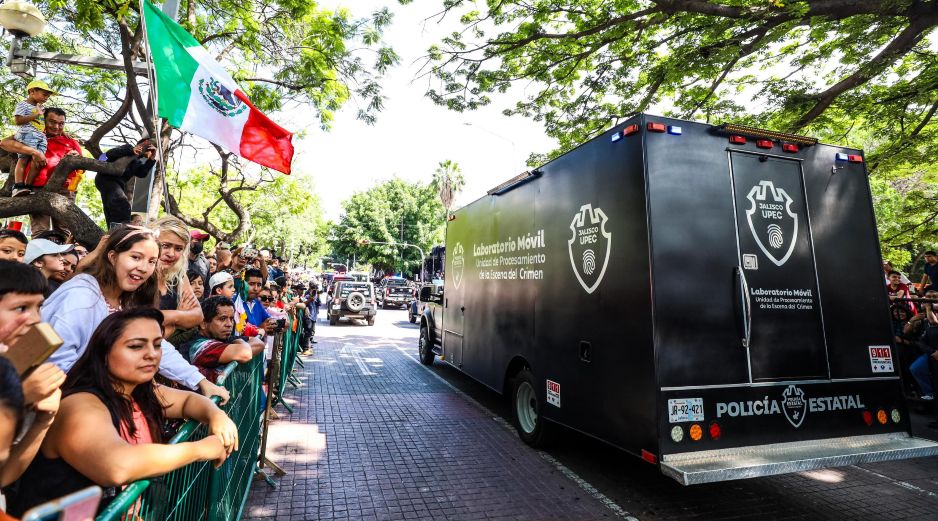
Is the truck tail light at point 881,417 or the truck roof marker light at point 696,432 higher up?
the truck tail light at point 881,417

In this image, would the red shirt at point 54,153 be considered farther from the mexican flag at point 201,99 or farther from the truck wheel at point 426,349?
the truck wheel at point 426,349

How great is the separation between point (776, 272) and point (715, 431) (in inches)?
58.0

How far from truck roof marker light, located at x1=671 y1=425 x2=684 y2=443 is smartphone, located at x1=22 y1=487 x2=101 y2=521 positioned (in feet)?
11.2

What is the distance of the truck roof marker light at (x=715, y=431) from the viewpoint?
135 inches

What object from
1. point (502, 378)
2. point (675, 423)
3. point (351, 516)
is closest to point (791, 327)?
point (675, 423)

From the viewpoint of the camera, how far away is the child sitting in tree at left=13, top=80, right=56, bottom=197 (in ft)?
15.4

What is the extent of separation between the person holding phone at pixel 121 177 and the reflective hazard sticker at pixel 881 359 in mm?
7197

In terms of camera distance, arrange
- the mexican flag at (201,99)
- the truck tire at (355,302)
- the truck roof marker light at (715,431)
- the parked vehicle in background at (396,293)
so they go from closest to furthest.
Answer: the truck roof marker light at (715,431)
the mexican flag at (201,99)
the truck tire at (355,302)
the parked vehicle in background at (396,293)

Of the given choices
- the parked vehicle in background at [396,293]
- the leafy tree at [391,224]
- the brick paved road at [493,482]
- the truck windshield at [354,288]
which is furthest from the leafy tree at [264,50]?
the leafy tree at [391,224]

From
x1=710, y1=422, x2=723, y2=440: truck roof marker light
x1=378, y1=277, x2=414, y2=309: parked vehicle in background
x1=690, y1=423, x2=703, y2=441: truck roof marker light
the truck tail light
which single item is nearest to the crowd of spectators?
x1=690, y1=423, x2=703, y2=441: truck roof marker light

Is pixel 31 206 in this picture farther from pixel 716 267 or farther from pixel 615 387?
pixel 716 267

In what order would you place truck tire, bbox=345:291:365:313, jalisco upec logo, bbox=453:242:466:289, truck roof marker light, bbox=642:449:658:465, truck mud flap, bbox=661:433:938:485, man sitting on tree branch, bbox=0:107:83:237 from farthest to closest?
truck tire, bbox=345:291:365:313 < jalisco upec logo, bbox=453:242:466:289 < man sitting on tree branch, bbox=0:107:83:237 < truck roof marker light, bbox=642:449:658:465 < truck mud flap, bbox=661:433:938:485

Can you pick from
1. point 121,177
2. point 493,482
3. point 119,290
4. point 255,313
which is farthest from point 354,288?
point 119,290

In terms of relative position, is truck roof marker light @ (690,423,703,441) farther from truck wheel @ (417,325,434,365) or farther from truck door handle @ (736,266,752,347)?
truck wheel @ (417,325,434,365)
